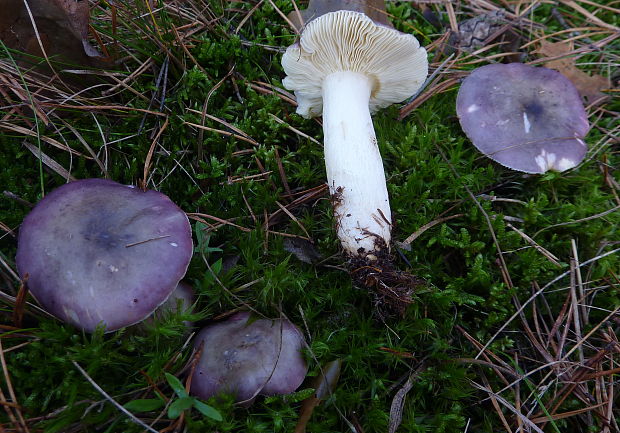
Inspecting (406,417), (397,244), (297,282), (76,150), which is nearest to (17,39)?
(76,150)

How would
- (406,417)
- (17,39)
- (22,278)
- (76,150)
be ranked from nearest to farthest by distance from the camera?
(22,278) < (406,417) < (17,39) < (76,150)

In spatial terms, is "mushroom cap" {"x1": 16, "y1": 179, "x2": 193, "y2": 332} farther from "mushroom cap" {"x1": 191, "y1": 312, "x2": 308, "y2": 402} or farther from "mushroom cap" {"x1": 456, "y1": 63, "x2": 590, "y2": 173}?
"mushroom cap" {"x1": 456, "y1": 63, "x2": 590, "y2": 173}

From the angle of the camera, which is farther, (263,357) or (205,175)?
(205,175)

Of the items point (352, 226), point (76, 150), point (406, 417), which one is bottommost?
point (406, 417)

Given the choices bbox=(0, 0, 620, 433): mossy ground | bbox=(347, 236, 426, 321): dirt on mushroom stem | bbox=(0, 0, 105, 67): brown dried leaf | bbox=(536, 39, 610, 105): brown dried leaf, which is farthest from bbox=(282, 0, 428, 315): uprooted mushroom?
bbox=(536, 39, 610, 105): brown dried leaf

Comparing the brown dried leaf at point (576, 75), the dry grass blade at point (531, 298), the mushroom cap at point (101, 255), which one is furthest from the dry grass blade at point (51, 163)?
the brown dried leaf at point (576, 75)

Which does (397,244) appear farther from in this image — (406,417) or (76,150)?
(76,150)

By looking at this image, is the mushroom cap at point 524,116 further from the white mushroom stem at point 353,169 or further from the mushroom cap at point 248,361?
the mushroom cap at point 248,361
